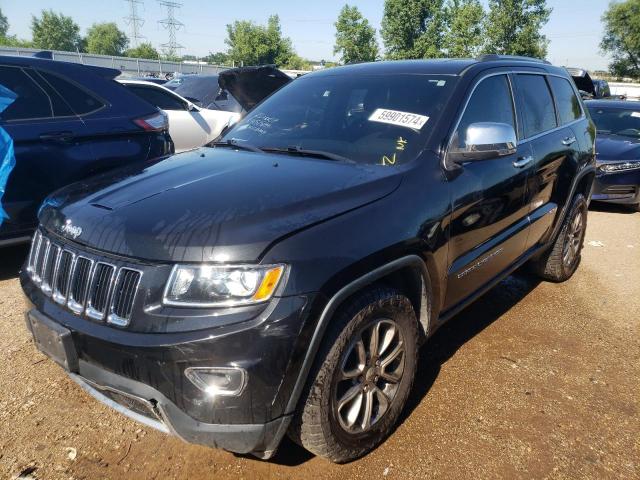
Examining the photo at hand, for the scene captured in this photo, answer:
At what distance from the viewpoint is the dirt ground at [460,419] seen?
2305 mm

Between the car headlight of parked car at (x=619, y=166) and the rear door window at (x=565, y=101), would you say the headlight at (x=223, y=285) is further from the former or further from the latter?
the car headlight of parked car at (x=619, y=166)

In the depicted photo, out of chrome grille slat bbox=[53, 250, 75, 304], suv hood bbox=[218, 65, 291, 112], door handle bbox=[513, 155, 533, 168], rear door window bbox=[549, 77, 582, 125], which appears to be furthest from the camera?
suv hood bbox=[218, 65, 291, 112]

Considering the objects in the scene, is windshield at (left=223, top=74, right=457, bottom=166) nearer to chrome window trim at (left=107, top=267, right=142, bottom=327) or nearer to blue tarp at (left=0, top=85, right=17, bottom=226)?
chrome window trim at (left=107, top=267, right=142, bottom=327)

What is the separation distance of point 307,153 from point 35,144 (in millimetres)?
2547

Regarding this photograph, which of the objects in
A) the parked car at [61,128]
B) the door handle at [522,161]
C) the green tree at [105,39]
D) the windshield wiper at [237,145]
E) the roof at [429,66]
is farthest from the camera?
the green tree at [105,39]

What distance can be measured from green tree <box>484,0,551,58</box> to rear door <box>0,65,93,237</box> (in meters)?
36.3

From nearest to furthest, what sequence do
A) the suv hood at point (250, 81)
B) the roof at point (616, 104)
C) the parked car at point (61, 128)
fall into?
the parked car at point (61, 128) < the suv hood at point (250, 81) < the roof at point (616, 104)

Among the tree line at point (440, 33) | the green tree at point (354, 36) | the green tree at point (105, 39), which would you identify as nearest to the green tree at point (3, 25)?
the green tree at point (105, 39)

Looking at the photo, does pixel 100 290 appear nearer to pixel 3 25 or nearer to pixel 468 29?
pixel 468 29

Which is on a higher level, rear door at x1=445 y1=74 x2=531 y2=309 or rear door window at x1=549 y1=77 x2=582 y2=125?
rear door window at x1=549 y1=77 x2=582 y2=125

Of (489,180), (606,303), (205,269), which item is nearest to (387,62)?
(489,180)

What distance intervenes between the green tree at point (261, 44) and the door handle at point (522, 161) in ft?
209

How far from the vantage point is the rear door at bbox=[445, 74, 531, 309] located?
2705mm

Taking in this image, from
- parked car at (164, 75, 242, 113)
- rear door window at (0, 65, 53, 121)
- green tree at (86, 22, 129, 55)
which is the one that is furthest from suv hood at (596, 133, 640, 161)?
green tree at (86, 22, 129, 55)
